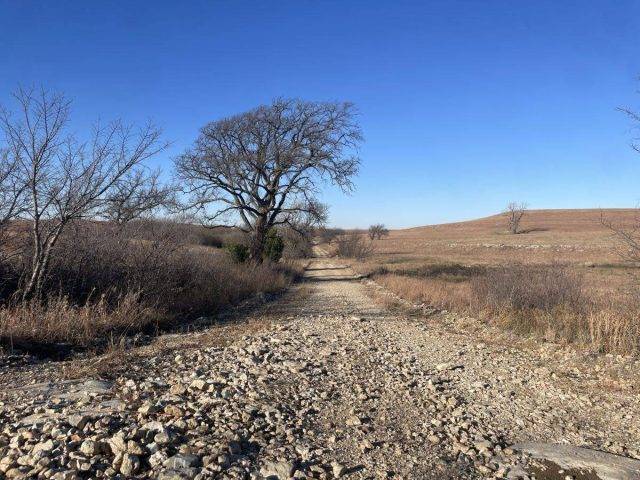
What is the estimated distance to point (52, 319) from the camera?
781 cm

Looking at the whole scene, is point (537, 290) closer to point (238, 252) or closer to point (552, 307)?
point (552, 307)

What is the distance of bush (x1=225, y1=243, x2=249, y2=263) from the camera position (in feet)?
84.6

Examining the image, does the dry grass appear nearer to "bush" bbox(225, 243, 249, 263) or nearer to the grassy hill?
the grassy hill

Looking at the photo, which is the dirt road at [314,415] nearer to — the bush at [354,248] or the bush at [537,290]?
the bush at [537,290]

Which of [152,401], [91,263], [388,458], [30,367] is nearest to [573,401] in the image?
[388,458]

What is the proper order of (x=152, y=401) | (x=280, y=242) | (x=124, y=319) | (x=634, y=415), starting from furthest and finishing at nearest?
(x=280, y=242), (x=124, y=319), (x=634, y=415), (x=152, y=401)

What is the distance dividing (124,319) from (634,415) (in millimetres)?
8116

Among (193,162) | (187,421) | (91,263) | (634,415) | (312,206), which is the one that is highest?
(193,162)

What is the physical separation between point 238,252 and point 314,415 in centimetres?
2201

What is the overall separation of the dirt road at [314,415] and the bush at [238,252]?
1813cm

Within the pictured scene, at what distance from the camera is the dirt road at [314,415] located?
3611mm

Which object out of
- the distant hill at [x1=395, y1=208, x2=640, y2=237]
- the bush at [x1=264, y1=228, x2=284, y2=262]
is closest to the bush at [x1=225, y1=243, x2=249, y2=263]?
the bush at [x1=264, y1=228, x2=284, y2=262]

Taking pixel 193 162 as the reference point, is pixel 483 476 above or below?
below

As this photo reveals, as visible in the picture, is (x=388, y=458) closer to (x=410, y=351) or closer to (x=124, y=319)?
(x=410, y=351)
